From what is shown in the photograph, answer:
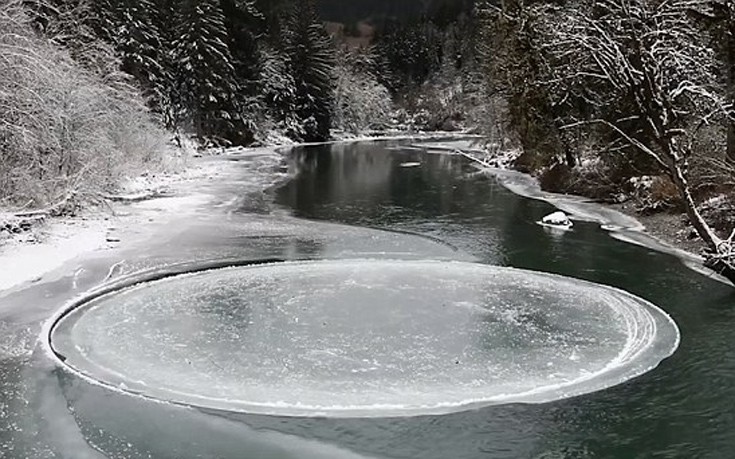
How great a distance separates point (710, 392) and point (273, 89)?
65.8 metres

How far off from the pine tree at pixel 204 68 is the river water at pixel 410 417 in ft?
122

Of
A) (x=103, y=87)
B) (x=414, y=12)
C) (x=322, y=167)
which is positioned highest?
(x=414, y=12)

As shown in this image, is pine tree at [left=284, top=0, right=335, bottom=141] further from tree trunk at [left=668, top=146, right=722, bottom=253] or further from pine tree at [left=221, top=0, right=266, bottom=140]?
tree trunk at [left=668, top=146, right=722, bottom=253]

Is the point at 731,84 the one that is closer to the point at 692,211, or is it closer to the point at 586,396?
the point at 692,211

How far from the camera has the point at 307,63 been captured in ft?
249

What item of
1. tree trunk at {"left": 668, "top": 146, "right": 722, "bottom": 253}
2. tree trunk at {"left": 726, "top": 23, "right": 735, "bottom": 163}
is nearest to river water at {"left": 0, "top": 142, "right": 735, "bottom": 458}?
tree trunk at {"left": 668, "top": 146, "right": 722, "bottom": 253}

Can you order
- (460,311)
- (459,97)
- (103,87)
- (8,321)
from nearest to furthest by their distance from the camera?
1. (8,321)
2. (460,311)
3. (103,87)
4. (459,97)

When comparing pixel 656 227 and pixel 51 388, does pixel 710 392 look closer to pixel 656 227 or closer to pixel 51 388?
pixel 51 388

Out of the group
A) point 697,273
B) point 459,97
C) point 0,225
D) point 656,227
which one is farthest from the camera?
point 459,97

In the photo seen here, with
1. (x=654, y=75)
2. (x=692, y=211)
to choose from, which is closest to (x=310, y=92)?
(x=654, y=75)

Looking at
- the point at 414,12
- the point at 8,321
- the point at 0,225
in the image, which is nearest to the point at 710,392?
the point at 8,321

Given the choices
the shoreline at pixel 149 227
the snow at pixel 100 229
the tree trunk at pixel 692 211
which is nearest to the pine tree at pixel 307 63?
the shoreline at pixel 149 227

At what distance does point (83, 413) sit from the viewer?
8609mm

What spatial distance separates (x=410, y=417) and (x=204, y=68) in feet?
173
